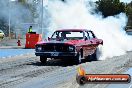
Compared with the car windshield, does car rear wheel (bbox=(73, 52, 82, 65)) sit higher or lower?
lower

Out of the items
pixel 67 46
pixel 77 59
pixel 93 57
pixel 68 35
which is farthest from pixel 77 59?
pixel 93 57

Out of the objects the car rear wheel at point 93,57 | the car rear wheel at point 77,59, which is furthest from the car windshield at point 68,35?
the car rear wheel at point 93,57

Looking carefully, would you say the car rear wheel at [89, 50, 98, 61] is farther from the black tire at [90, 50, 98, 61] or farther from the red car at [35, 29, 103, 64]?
the red car at [35, 29, 103, 64]

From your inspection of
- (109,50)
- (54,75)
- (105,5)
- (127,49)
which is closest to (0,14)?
(105,5)

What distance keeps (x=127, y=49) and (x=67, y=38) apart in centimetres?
979

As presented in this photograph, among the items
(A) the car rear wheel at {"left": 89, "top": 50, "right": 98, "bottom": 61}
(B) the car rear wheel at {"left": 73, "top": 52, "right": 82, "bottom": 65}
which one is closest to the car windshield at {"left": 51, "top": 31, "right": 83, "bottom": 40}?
(B) the car rear wheel at {"left": 73, "top": 52, "right": 82, "bottom": 65}

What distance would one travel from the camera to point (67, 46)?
15.5m

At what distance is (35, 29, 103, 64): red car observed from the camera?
15500mm

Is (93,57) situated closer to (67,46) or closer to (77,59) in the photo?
(77,59)

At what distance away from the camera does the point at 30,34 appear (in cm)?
2881

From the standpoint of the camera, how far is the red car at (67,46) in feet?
50.9

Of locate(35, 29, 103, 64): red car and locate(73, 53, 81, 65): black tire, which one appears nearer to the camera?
locate(35, 29, 103, 64): red car

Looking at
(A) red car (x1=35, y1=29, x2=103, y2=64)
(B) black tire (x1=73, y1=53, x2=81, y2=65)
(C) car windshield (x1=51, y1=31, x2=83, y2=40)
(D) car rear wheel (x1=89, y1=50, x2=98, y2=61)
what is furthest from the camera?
(D) car rear wheel (x1=89, y1=50, x2=98, y2=61)

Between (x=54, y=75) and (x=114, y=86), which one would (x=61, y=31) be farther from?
(x=114, y=86)
